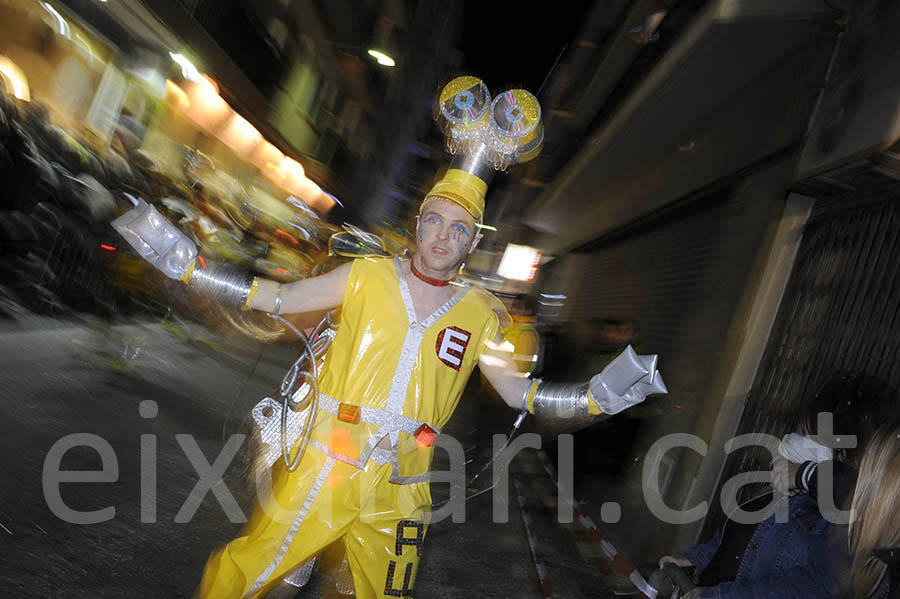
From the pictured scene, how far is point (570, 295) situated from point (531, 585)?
1091cm

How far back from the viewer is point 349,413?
241 centimetres

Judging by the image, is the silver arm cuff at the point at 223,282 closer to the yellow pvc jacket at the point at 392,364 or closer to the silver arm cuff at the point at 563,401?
the yellow pvc jacket at the point at 392,364

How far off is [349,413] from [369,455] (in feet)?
0.58

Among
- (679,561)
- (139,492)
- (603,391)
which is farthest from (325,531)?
(139,492)

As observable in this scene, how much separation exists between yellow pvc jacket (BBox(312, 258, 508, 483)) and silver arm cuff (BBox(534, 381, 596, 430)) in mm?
366

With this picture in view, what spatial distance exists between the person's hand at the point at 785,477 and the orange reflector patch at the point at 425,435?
1340 millimetres

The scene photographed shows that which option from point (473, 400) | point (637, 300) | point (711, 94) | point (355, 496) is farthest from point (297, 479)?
point (473, 400)

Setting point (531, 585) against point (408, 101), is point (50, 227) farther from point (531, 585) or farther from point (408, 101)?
point (408, 101)

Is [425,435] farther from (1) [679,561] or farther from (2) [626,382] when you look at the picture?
(1) [679,561]

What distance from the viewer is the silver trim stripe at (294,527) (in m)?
2.21

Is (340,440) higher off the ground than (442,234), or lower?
lower

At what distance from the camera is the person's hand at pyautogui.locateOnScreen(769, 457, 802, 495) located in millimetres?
2430

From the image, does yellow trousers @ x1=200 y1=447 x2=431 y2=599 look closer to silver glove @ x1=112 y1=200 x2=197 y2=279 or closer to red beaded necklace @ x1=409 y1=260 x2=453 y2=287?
red beaded necklace @ x1=409 y1=260 x2=453 y2=287

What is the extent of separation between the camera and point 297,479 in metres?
2.35
